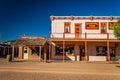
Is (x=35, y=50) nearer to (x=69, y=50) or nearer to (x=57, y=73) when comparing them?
(x=69, y=50)

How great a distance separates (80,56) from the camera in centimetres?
3609

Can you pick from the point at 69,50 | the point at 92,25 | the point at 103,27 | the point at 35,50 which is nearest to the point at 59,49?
the point at 69,50

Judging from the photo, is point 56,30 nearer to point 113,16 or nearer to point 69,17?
point 69,17

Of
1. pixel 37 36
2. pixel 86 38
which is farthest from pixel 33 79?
pixel 37 36

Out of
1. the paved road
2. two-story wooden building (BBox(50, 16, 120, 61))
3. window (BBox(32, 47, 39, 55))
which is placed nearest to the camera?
the paved road

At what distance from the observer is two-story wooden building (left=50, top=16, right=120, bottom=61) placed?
35469 mm

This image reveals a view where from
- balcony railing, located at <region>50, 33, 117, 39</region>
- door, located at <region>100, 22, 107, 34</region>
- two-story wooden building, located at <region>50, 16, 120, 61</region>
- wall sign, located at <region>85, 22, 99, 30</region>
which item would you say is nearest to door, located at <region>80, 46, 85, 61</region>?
two-story wooden building, located at <region>50, 16, 120, 61</region>

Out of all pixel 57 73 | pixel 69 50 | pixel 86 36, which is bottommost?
pixel 57 73

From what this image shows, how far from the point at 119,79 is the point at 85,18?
21946 millimetres

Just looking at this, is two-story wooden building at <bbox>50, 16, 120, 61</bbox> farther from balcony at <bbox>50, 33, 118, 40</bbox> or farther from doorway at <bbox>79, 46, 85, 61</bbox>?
balcony at <bbox>50, 33, 118, 40</bbox>

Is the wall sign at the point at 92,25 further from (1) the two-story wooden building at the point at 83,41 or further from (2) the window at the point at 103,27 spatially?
(2) the window at the point at 103,27

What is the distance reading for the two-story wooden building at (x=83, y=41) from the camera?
116 feet

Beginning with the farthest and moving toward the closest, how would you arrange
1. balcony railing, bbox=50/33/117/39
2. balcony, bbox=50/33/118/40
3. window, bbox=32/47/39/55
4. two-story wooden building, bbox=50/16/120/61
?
1. window, bbox=32/47/39/55
2. two-story wooden building, bbox=50/16/120/61
3. balcony railing, bbox=50/33/117/39
4. balcony, bbox=50/33/118/40

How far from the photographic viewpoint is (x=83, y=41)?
34.7m
